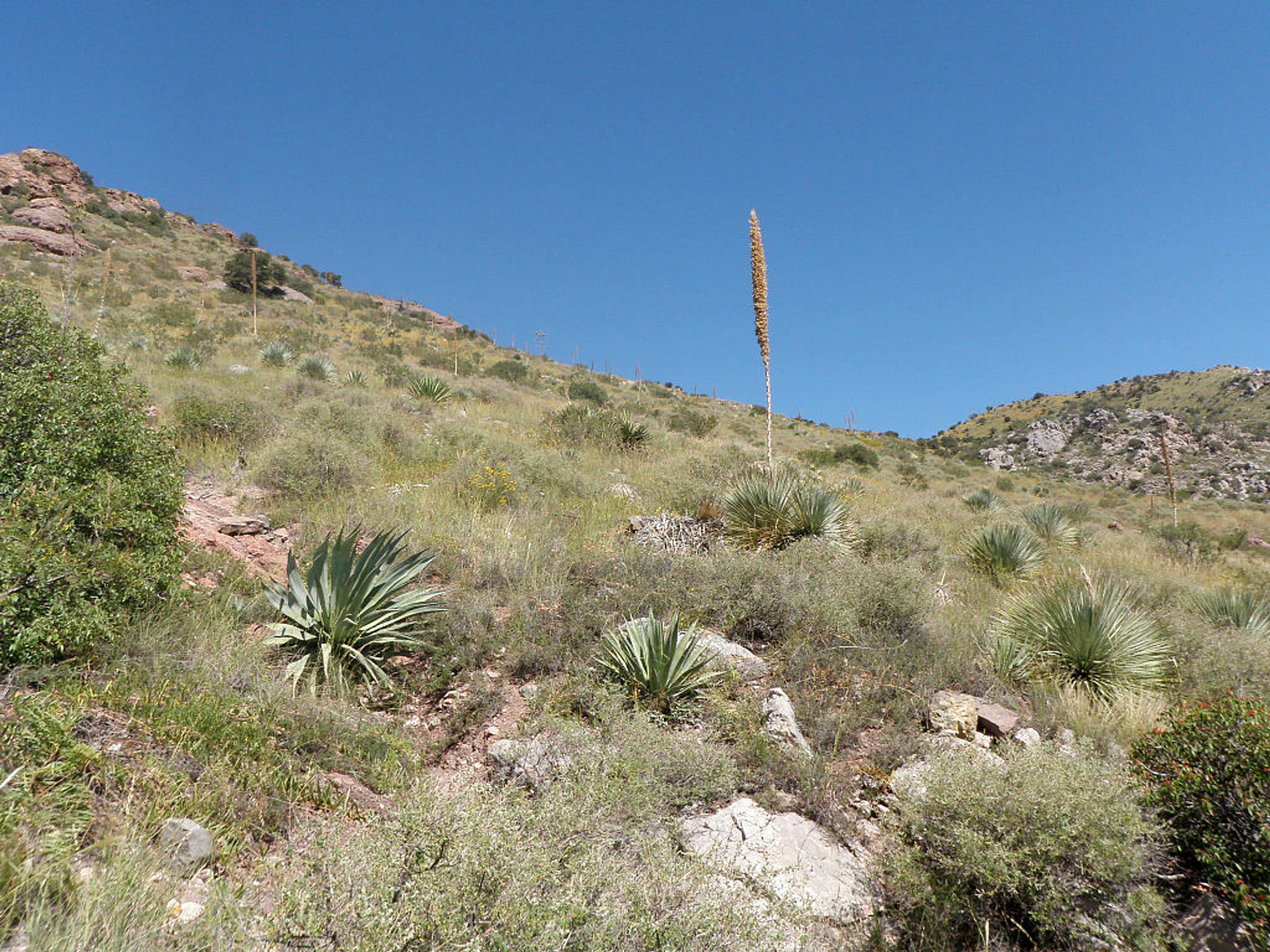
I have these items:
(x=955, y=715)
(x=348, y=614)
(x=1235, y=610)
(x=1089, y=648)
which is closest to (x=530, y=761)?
(x=348, y=614)

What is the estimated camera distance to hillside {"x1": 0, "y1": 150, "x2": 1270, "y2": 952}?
217cm

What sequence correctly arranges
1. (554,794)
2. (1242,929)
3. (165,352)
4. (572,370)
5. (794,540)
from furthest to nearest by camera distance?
(572,370) < (165,352) < (794,540) < (554,794) < (1242,929)

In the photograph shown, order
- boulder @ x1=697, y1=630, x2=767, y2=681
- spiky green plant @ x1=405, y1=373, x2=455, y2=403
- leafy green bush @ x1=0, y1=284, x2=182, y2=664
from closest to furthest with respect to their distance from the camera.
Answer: leafy green bush @ x1=0, y1=284, x2=182, y2=664 → boulder @ x1=697, y1=630, x2=767, y2=681 → spiky green plant @ x1=405, y1=373, x2=455, y2=403

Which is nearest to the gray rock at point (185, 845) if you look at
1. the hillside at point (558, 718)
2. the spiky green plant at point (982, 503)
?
the hillside at point (558, 718)

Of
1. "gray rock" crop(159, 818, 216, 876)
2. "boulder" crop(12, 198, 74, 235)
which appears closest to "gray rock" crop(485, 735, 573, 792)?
"gray rock" crop(159, 818, 216, 876)

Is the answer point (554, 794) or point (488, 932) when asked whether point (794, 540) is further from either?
point (488, 932)

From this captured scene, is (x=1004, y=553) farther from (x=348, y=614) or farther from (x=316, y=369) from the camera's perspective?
(x=316, y=369)

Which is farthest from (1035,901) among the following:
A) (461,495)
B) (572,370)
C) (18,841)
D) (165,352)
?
(572,370)

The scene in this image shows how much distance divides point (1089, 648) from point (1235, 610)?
3.48 metres

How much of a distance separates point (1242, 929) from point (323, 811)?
4.15 m

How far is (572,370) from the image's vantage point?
37844 millimetres

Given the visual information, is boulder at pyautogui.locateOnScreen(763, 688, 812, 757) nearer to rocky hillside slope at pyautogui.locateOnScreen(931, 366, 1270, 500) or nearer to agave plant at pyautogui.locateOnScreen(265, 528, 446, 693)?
agave plant at pyautogui.locateOnScreen(265, 528, 446, 693)

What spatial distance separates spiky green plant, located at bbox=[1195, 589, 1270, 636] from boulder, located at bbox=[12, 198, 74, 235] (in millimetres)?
49810

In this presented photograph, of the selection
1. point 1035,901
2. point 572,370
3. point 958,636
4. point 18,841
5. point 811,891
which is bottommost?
point 811,891
